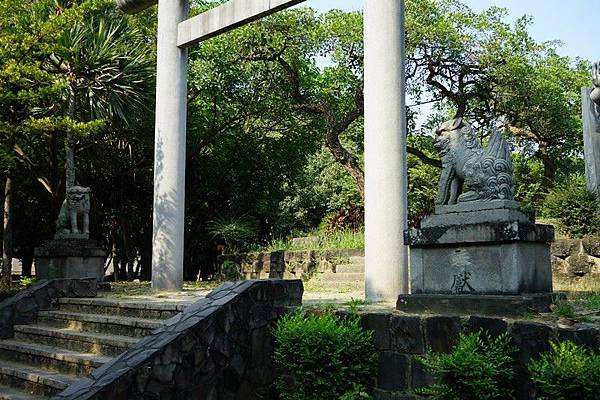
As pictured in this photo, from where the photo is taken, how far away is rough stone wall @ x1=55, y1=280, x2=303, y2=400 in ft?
16.1

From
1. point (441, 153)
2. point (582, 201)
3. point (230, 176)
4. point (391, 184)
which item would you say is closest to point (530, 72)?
point (582, 201)

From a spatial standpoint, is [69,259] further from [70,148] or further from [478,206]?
[478,206]

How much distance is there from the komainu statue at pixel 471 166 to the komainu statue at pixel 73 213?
7.61 metres

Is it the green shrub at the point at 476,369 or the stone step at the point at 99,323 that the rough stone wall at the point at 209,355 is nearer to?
the stone step at the point at 99,323

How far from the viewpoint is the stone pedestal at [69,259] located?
10.4 m

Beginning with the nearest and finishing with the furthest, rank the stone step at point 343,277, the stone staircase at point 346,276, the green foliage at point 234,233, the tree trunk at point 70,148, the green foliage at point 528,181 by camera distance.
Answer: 1. the stone staircase at point 346,276
2. the stone step at point 343,277
3. the tree trunk at point 70,148
4. the green foliage at point 234,233
5. the green foliage at point 528,181

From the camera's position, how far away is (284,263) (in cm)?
1281

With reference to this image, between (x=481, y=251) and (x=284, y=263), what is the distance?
8.18 m

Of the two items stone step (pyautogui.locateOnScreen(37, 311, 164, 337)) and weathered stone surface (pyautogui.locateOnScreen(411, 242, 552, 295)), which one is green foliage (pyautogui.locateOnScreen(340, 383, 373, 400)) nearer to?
weathered stone surface (pyautogui.locateOnScreen(411, 242, 552, 295))

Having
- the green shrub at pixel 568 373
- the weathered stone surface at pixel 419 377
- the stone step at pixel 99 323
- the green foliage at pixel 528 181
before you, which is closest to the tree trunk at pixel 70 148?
the stone step at pixel 99 323

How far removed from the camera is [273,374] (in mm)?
5887

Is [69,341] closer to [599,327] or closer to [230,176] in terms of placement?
[599,327]

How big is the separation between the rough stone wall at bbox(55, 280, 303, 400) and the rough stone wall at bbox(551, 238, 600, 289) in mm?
4688

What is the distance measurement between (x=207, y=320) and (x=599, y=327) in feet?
10.9
